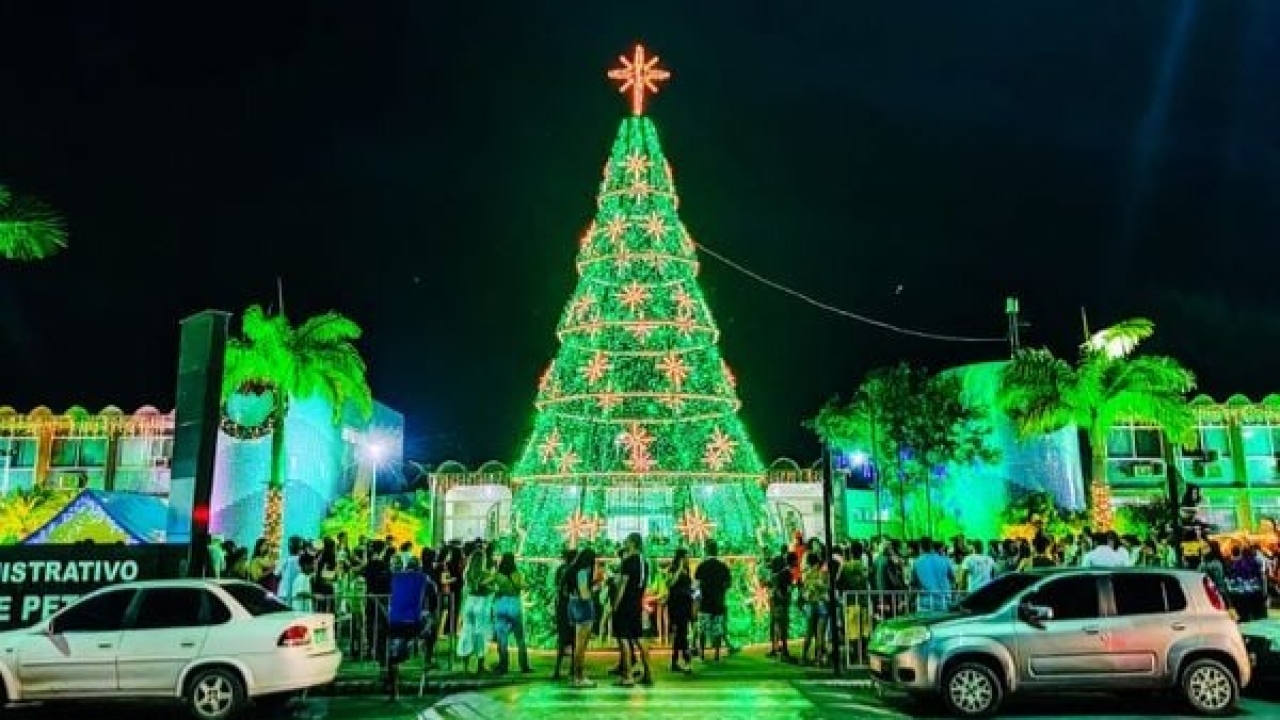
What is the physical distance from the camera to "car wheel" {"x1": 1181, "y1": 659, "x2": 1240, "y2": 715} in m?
11.2

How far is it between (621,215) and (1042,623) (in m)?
12.5

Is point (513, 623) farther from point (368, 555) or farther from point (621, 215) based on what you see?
point (621, 215)

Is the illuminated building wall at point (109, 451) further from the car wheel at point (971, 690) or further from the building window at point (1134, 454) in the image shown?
the car wheel at point (971, 690)

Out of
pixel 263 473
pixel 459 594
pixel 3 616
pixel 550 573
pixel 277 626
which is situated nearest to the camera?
pixel 277 626

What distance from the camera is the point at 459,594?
17.7 meters

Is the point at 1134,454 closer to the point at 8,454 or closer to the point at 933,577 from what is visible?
the point at 933,577

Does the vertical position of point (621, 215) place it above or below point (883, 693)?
above

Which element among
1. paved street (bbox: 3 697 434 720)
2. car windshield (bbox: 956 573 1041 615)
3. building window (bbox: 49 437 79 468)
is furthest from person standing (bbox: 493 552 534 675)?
building window (bbox: 49 437 79 468)

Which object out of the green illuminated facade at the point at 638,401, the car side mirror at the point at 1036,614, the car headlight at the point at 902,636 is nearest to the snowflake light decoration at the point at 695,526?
the green illuminated facade at the point at 638,401

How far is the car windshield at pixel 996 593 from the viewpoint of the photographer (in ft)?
38.0

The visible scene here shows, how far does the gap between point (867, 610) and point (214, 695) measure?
9.15 metres

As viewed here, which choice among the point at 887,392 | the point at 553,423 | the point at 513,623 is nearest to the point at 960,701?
the point at 513,623

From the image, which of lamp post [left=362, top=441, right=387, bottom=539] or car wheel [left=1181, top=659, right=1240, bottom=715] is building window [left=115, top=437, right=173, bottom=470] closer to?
lamp post [left=362, top=441, right=387, bottom=539]

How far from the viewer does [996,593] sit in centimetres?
1188
